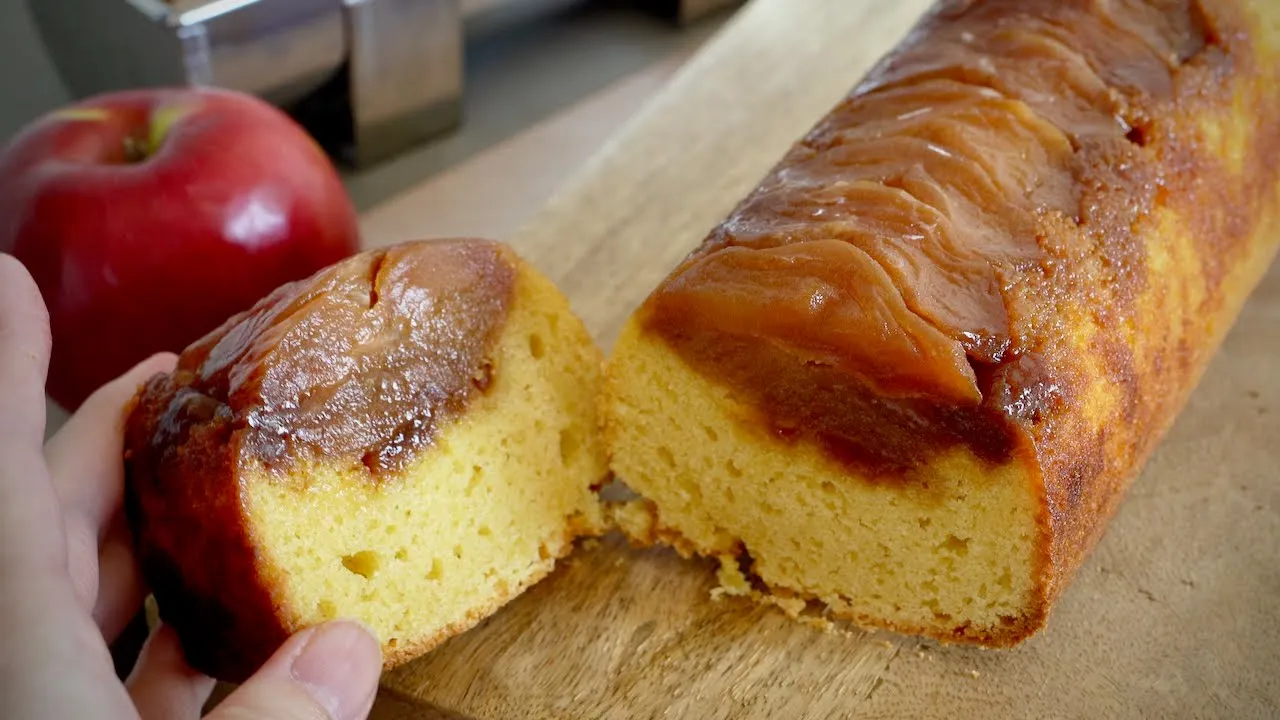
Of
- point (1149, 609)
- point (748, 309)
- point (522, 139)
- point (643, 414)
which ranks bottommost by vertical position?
point (522, 139)

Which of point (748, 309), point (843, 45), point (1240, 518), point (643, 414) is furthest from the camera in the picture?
point (843, 45)

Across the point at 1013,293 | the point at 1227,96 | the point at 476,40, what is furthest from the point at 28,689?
the point at 476,40

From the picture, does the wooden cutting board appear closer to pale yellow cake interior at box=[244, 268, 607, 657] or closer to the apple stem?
pale yellow cake interior at box=[244, 268, 607, 657]

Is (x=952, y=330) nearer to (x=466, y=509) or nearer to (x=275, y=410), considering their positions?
(x=466, y=509)

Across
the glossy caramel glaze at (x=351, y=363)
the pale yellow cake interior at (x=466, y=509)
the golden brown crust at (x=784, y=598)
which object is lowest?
the golden brown crust at (x=784, y=598)

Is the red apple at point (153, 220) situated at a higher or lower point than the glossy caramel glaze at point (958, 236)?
lower

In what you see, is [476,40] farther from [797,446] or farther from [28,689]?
[28,689]

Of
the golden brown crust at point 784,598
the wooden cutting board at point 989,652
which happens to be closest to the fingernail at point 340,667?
the wooden cutting board at point 989,652

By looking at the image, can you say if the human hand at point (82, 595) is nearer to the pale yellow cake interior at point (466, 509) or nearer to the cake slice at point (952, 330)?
the pale yellow cake interior at point (466, 509)
